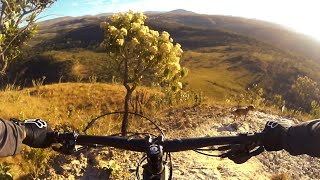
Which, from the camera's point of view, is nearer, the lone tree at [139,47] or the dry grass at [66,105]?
the lone tree at [139,47]

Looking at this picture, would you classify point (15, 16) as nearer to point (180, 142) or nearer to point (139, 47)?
point (139, 47)

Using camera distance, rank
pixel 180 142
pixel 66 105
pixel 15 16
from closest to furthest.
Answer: pixel 180 142 → pixel 15 16 → pixel 66 105

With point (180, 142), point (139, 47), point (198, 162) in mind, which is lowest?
point (198, 162)

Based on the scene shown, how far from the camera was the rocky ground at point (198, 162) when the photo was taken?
8.16 meters

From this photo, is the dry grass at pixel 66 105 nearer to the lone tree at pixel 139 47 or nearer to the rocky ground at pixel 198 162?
the rocky ground at pixel 198 162

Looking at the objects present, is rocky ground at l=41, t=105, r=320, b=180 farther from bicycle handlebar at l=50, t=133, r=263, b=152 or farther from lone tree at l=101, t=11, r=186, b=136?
bicycle handlebar at l=50, t=133, r=263, b=152

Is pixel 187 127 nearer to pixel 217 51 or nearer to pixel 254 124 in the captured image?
pixel 254 124

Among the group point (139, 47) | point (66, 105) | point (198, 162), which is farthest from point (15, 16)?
point (66, 105)

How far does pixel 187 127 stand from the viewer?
1165 centimetres

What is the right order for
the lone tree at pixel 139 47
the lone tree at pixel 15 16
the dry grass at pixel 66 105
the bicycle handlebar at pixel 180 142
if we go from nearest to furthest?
the bicycle handlebar at pixel 180 142
the lone tree at pixel 15 16
the lone tree at pixel 139 47
the dry grass at pixel 66 105

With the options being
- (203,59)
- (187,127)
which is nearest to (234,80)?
(203,59)

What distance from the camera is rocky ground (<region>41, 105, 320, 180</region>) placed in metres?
8.16

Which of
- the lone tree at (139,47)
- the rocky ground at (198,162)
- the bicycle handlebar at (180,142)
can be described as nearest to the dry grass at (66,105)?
the rocky ground at (198,162)

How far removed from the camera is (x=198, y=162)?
9.32 metres
